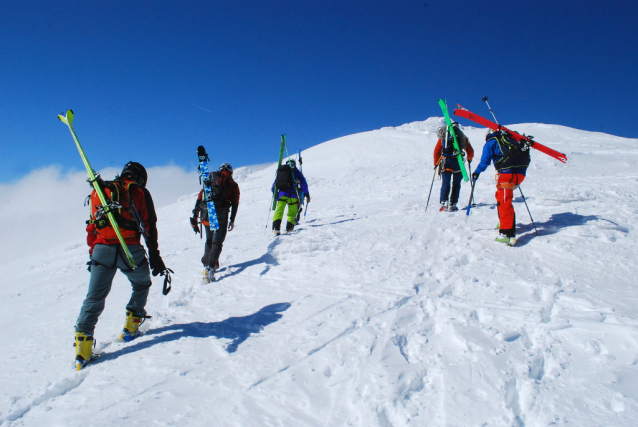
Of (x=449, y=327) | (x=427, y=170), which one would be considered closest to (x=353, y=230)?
(x=449, y=327)

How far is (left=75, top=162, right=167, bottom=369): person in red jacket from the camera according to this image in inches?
134

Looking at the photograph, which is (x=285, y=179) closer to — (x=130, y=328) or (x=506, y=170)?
(x=506, y=170)

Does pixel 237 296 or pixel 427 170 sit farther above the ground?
pixel 427 170

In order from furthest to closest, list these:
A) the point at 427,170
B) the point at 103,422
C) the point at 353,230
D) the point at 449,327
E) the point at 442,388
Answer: the point at 427,170, the point at 353,230, the point at 449,327, the point at 442,388, the point at 103,422

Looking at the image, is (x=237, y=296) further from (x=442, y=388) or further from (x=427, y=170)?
(x=427, y=170)

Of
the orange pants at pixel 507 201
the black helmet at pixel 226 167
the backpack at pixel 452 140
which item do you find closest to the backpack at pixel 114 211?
the black helmet at pixel 226 167

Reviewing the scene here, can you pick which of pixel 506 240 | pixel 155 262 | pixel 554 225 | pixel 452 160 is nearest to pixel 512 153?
pixel 506 240

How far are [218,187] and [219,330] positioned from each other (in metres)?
2.79

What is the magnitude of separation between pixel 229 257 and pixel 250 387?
426 cm

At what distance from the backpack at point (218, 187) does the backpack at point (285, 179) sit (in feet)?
6.77

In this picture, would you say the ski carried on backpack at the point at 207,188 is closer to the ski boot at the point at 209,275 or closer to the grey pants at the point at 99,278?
the ski boot at the point at 209,275

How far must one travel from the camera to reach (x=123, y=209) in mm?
3572

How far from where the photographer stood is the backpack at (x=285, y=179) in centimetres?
791

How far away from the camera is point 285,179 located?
312 inches
